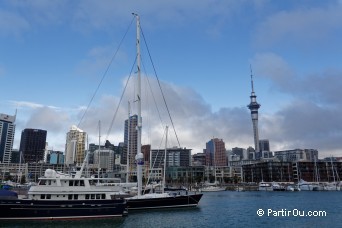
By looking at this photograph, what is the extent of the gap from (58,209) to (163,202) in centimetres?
1894

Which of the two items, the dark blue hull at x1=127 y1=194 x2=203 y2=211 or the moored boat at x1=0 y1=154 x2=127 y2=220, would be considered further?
the dark blue hull at x1=127 y1=194 x2=203 y2=211

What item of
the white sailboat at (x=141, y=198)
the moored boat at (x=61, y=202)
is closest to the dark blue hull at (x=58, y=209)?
the moored boat at (x=61, y=202)

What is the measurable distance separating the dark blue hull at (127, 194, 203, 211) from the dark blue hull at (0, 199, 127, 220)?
8247mm

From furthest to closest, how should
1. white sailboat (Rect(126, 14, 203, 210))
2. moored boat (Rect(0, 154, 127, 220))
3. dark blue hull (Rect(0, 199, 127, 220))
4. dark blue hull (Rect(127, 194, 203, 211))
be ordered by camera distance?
1. dark blue hull (Rect(127, 194, 203, 211))
2. white sailboat (Rect(126, 14, 203, 210))
3. moored boat (Rect(0, 154, 127, 220))
4. dark blue hull (Rect(0, 199, 127, 220))

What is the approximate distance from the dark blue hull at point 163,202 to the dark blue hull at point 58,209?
8247 mm

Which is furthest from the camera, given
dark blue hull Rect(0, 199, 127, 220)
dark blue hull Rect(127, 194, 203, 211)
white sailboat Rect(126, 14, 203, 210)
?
dark blue hull Rect(127, 194, 203, 211)

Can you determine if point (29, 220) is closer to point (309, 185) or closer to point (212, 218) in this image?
point (212, 218)

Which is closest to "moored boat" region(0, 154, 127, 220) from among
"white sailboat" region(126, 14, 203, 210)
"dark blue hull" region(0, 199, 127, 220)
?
"dark blue hull" region(0, 199, 127, 220)

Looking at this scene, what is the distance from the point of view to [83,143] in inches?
7131

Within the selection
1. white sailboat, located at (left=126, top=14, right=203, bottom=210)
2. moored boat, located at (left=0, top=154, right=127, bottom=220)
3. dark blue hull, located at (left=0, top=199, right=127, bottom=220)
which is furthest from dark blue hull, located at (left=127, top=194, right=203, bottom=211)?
→ dark blue hull, located at (left=0, top=199, right=127, bottom=220)

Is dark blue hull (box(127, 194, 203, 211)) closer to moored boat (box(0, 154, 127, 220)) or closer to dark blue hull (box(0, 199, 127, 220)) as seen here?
moored boat (box(0, 154, 127, 220))

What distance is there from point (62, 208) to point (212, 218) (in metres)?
21.0

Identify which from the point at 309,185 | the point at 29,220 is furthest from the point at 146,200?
the point at 309,185

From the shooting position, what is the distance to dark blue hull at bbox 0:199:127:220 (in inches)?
1494
